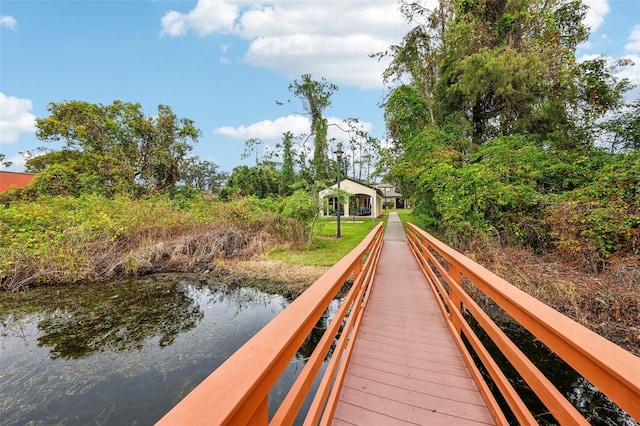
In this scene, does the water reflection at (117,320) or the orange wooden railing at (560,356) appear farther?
the water reflection at (117,320)

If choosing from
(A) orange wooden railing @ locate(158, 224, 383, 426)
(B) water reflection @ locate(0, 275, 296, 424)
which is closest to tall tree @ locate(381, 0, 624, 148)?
(B) water reflection @ locate(0, 275, 296, 424)

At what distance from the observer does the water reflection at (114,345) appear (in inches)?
107

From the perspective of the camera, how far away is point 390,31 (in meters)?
11.5

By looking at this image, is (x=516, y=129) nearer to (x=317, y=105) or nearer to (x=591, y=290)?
(x=591, y=290)

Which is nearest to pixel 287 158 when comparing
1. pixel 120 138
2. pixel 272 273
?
pixel 120 138

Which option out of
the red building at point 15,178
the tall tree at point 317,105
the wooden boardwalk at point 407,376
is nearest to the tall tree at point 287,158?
the tall tree at point 317,105

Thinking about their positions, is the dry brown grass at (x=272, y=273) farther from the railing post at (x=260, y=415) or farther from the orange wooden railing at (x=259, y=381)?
the railing post at (x=260, y=415)

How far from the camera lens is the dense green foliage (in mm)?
5281

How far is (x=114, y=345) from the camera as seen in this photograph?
12.0 feet

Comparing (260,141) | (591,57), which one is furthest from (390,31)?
(260,141)

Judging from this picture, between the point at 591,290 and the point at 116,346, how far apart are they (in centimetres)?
739

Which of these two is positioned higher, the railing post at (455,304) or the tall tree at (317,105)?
the tall tree at (317,105)

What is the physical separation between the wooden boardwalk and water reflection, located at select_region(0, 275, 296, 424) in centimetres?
145

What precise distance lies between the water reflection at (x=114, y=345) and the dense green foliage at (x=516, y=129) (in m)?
5.77
